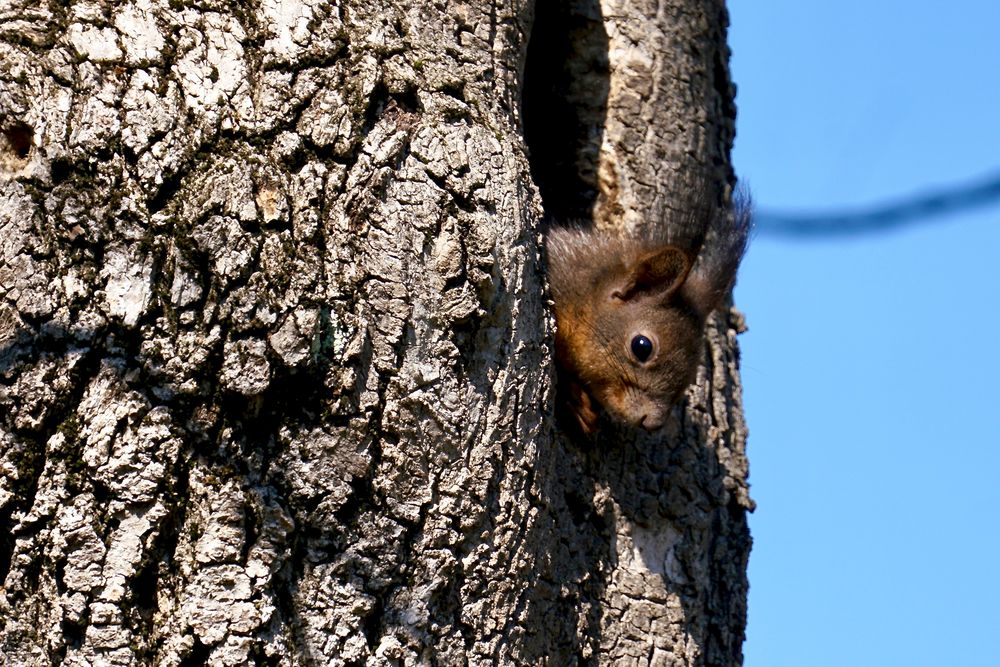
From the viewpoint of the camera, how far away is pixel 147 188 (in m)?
2.22

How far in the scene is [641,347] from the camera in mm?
3727

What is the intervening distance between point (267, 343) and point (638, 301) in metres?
1.78

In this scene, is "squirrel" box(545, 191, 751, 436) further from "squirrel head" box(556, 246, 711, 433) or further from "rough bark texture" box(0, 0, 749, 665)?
"rough bark texture" box(0, 0, 749, 665)

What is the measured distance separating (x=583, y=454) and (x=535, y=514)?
0.54m

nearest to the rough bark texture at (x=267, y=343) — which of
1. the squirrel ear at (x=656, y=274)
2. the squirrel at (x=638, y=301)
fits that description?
the squirrel at (x=638, y=301)

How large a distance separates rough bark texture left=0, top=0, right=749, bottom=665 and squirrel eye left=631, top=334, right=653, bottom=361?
1091 millimetres

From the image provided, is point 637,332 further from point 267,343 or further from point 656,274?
point 267,343

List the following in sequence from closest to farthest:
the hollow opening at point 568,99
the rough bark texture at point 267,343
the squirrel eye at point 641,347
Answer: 1. the rough bark texture at point 267,343
2. the hollow opening at point 568,99
3. the squirrel eye at point 641,347

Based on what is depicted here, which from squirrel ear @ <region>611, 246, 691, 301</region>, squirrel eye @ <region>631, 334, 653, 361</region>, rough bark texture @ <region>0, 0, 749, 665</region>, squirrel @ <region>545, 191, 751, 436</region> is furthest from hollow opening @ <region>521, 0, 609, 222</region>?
rough bark texture @ <region>0, 0, 749, 665</region>

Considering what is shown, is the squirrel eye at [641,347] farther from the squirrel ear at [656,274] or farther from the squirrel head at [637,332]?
the squirrel ear at [656,274]

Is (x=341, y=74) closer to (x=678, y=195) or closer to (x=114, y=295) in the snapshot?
(x=114, y=295)

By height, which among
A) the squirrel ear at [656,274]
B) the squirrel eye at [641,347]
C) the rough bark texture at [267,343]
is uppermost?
the squirrel ear at [656,274]

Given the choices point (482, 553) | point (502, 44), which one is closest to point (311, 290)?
point (482, 553)

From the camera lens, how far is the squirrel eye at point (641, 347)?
12.1ft
